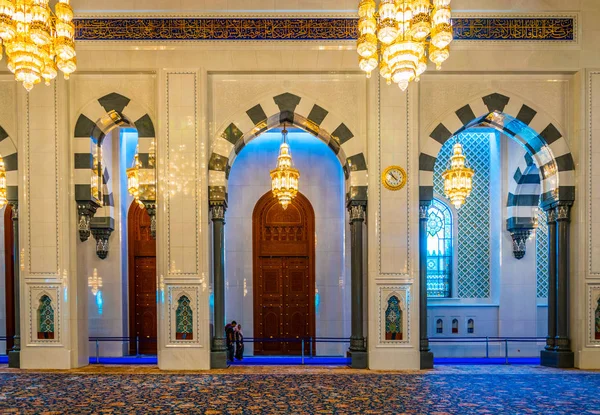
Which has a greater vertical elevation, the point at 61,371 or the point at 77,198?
the point at 77,198

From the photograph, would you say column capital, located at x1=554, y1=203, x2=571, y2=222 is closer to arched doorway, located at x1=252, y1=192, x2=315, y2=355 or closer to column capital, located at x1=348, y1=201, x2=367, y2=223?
column capital, located at x1=348, y1=201, x2=367, y2=223

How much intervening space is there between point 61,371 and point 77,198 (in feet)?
6.93

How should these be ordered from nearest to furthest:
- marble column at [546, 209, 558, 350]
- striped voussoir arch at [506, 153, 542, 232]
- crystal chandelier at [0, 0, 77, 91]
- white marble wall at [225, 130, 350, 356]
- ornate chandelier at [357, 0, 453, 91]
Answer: ornate chandelier at [357, 0, 453, 91] → crystal chandelier at [0, 0, 77, 91] → marble column at [546, 209, 558, 350] → striped voussoir arch at [506, 153, 542, 232] → white marble wall at [225, 130, 350, 356]

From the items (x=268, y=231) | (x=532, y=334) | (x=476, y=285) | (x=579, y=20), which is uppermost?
(x=579, y=20)

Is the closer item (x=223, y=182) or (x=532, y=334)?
(x=223, y=182)

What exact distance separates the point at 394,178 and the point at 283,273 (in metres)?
3.98

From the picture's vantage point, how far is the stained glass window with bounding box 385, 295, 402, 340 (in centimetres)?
684

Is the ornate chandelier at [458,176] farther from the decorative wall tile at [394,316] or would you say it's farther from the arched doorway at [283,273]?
the arched doorway at [283,273]

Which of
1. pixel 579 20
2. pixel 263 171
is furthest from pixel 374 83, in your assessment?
pixel 263 171

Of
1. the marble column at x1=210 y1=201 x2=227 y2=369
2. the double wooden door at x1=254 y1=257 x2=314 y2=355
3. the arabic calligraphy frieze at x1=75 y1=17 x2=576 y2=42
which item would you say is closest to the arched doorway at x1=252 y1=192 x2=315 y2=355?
the double wooden door at x1=254 y1=257 x2=314 y2=355

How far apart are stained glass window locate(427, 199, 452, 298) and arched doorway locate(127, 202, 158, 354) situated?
5119mm

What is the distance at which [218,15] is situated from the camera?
6969mm

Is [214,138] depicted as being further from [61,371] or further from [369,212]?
[61,371]

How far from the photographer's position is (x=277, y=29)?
6.99m
